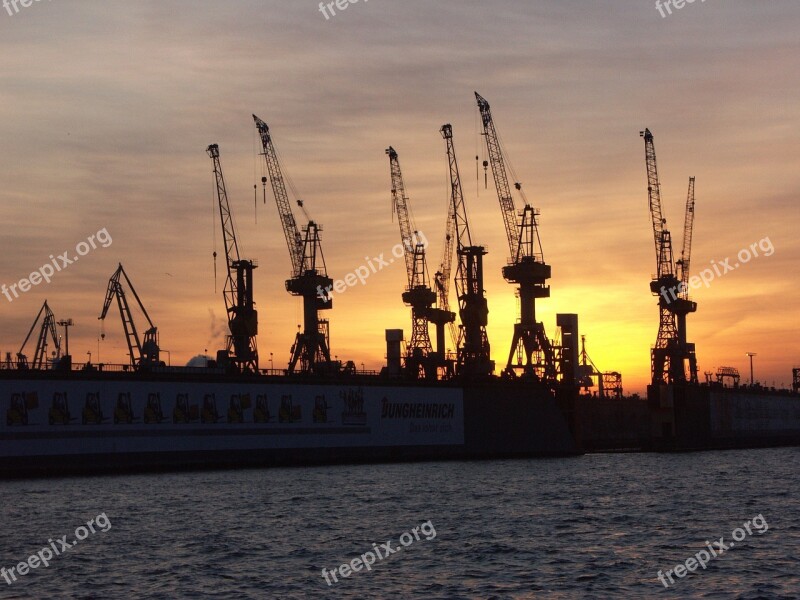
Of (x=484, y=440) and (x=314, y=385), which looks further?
(x=484, y=440)

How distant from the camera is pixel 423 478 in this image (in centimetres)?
10625

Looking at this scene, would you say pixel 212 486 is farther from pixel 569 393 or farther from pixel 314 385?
pixel 569 393

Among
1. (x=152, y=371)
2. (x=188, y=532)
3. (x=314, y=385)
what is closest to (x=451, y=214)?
(x=314, y=385)

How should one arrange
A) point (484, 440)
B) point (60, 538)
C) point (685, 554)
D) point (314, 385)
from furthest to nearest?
point (484, 440), point (314, 385), point (60, 538), point (685, 554)

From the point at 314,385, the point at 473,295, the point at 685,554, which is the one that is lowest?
the point at 685,554

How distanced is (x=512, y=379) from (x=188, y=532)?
104m

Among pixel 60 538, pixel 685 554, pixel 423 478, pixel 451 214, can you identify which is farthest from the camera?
pixel 451 214

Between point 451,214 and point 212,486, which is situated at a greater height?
point 451,214

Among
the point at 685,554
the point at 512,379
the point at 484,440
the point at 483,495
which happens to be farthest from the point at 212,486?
the point at 512,379

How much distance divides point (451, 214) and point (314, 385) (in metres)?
68.9

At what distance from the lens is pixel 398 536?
62.6 meters

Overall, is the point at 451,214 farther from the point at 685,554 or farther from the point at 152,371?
the point at 685,554

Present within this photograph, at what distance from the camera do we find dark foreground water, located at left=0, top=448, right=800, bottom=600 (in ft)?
158

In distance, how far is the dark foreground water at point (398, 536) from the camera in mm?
48062
